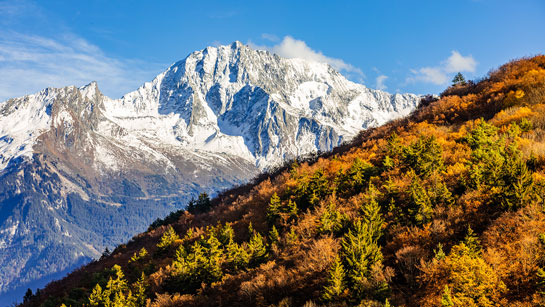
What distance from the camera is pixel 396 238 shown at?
18203mm

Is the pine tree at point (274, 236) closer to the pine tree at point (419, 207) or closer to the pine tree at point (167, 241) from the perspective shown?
the pine tree at point (419, 207)

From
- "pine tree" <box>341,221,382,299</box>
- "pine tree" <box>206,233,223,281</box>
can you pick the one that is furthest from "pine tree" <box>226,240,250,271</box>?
"pine tree" <box>341,221,382,299</box>

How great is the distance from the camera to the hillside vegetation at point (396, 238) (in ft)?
45.2

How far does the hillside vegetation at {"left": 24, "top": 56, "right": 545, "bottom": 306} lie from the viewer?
1377cm

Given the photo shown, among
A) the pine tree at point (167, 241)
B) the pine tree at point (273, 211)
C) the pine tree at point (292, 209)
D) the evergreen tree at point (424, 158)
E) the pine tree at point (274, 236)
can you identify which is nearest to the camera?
the evergreen tree at point (424, 158)

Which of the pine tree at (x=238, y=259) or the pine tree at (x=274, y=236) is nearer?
the pine tree at (x=238, y=259)

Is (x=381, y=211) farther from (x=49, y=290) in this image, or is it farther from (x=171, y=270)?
(x=49, y=290)

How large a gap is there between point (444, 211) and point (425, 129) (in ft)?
66.1

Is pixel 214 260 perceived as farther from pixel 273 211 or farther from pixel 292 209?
pixel 292 209

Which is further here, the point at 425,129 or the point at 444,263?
the point at 425,129

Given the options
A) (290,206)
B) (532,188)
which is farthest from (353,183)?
(532,188)

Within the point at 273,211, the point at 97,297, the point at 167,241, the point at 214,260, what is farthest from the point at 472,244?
the point at 167,241

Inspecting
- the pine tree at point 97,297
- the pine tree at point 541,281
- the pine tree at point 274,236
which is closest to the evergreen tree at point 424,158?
the pine tree at point 541,281

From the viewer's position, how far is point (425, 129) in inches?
1441
